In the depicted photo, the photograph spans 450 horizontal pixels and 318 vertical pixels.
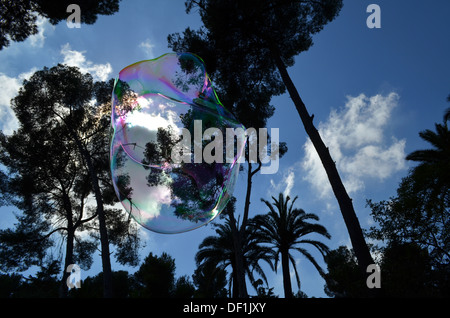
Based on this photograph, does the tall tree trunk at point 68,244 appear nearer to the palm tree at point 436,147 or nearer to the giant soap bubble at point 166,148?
the giant soap bubble at point 166,148

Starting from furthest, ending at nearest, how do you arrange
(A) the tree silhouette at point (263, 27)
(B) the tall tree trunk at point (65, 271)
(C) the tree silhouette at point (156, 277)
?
(C) the tree silhouette at point (156, 277), (B) the tall tree trunk at point (65, 271), (A) the tree silhouette at point (263, 27)

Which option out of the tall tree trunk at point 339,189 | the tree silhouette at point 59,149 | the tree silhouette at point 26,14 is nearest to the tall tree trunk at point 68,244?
the tree silhouette at point 59,149

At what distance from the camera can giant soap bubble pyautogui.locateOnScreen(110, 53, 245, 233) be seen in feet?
17.0

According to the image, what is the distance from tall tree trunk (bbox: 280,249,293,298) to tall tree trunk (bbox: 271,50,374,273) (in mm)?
11937

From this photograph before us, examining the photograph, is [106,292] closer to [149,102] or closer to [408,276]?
[149,102]

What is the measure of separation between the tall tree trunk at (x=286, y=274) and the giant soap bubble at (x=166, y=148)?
1227 centimetres

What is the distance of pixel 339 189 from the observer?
5.82 meters

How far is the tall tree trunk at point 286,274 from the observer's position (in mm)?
15252

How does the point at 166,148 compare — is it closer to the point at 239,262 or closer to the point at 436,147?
the point at 239,262

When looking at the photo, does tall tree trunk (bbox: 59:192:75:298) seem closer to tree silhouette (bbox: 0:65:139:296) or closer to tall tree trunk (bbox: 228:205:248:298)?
tree silhouette (bbox: 0:65:139:296)

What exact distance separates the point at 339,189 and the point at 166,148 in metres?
4.19

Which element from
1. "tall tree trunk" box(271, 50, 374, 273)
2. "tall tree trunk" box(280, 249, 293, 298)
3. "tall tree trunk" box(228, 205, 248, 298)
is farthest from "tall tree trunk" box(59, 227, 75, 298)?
"tall tree trunk" box(271, 50, 374, 273)

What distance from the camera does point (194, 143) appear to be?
5.64 metres

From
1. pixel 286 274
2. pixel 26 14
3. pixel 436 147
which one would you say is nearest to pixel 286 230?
pixel 286 274
